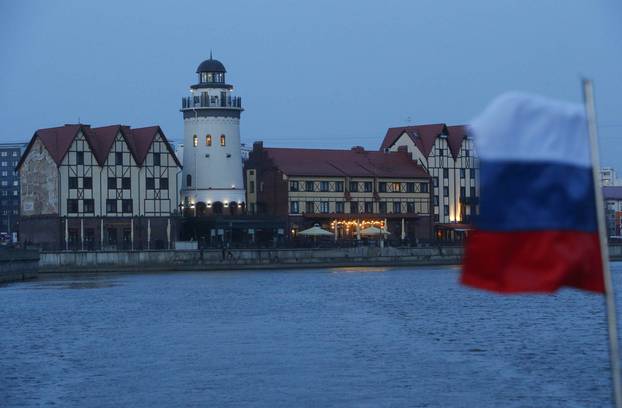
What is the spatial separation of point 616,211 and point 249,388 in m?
162

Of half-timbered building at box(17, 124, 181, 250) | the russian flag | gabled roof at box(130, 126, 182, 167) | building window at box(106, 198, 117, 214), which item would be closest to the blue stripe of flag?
the russian flag

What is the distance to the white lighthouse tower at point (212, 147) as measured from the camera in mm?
112938

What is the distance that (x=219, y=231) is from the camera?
11025cm

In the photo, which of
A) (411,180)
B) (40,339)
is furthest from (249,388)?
(411,180)

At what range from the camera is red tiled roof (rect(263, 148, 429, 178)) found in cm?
11812

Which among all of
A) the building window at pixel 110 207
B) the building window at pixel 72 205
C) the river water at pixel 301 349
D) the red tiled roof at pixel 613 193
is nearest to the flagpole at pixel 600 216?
the river water at pixel 301 349

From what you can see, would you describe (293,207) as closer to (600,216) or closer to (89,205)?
(89,205)

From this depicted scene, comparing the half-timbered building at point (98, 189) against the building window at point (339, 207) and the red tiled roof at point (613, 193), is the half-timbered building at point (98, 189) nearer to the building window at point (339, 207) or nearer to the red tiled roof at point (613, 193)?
the building window at point (339, 207)

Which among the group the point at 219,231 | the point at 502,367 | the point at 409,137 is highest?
the point at 409,137

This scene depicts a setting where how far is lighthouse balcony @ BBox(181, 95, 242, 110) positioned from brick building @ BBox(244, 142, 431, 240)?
20.7 feet

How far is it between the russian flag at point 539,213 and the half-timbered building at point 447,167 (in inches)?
4515

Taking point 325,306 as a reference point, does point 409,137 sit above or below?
above

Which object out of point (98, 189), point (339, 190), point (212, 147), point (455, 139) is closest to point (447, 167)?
point (455, 139)

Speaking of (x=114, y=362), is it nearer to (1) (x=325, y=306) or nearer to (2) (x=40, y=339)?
(2) (x=40, y=339)
